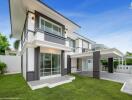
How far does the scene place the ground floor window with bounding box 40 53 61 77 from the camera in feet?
35.8

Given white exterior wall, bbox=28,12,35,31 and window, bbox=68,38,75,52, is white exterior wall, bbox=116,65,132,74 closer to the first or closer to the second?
window, bbox=68,38,75,52

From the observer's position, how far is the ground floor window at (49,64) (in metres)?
10.9

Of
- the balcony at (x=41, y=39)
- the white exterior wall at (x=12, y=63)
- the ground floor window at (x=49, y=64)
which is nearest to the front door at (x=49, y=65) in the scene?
the ground floor window at (x=49, y=64)

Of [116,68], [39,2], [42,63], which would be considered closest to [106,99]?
Result: [42,63]

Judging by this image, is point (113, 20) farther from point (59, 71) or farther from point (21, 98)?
point (21, 98)

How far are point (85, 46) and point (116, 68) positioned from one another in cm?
729

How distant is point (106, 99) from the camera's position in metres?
6.43

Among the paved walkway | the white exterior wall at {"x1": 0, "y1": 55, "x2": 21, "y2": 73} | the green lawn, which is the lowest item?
the paved walkway

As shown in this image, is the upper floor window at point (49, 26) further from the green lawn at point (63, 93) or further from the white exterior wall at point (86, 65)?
the white exterior wall at point (86, 65)

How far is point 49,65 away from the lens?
37.9 ft

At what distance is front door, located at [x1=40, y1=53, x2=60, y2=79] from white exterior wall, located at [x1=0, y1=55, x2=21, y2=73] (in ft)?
33.7

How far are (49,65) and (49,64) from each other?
10 centimetres

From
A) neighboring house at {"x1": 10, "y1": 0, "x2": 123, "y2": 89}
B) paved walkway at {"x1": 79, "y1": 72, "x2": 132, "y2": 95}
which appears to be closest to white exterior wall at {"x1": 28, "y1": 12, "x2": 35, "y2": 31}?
neighboring house at {"x1": 10, "y1": 0, "x2": 123, "y2": 89}

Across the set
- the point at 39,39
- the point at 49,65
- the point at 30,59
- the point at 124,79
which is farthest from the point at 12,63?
the point at 124,79
